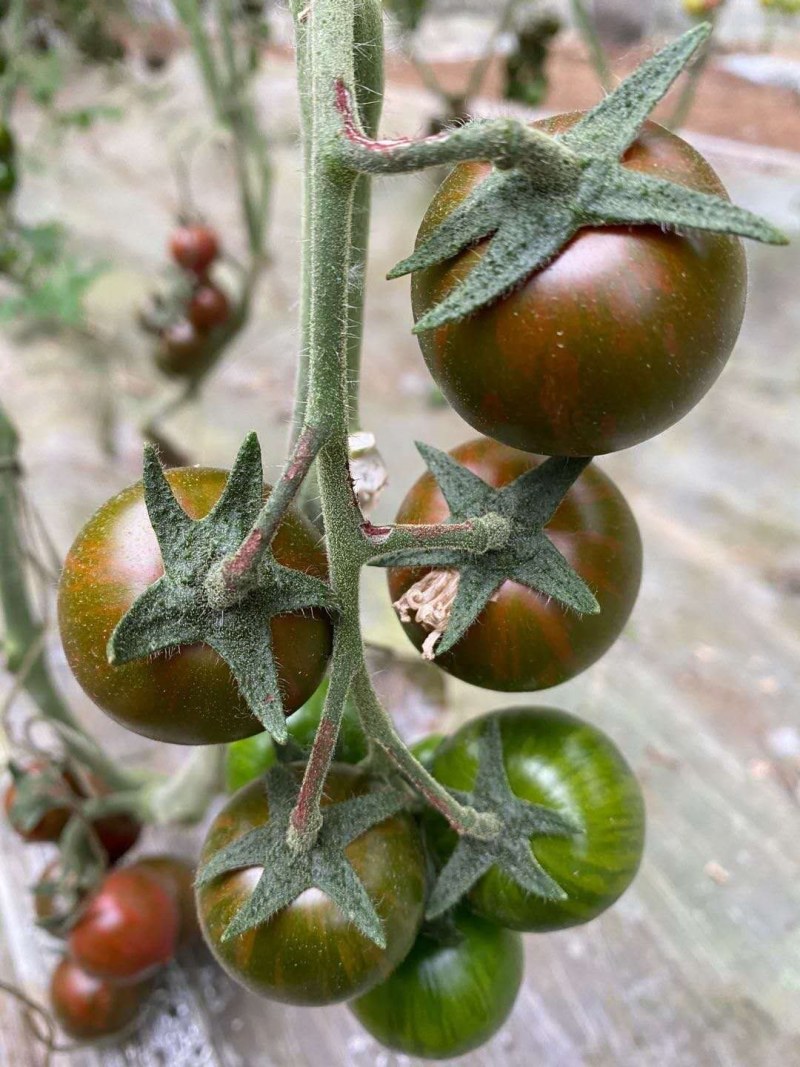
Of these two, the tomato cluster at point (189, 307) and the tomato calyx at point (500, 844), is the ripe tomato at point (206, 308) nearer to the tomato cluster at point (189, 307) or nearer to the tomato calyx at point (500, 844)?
the tomato cluster at point (189, 307)

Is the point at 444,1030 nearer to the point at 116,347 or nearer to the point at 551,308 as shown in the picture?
the point at 551,308

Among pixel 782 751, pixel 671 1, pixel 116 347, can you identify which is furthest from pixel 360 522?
pixel 671 1

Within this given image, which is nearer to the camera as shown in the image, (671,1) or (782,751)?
(782,751)

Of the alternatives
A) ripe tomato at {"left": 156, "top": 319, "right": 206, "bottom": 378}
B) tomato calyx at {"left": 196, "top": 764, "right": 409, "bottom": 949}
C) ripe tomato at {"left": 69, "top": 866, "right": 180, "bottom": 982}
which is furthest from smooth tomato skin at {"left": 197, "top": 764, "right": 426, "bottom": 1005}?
ripe tomato at {"left": 156, "top": 319, "right": 206, "bottom": 378}

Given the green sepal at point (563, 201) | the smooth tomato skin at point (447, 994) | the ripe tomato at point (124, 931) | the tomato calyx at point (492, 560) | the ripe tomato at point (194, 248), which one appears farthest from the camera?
the ripe tomato at point (194, 248)

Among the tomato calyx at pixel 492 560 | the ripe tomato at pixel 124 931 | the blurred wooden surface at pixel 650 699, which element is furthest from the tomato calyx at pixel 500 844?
the ripe tomato at pixel 124 931

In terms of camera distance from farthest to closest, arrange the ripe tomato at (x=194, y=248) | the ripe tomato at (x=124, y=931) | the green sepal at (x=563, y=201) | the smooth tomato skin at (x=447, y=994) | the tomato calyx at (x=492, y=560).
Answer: the ripe tomato at (x=194, y=248) → the ripe tomato at (x=124, y=931) → the smooth tomato skin at (x=447, y=994) → the tomato calyx at (x=492, y=560) → the green sepal at (x=563, y=201)
